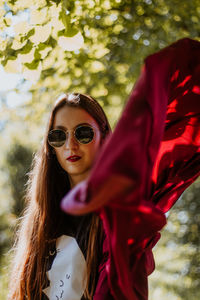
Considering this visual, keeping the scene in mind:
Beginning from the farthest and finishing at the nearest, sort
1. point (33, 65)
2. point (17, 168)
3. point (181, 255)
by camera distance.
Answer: point (17, 168)
point (181, 255)
point (33, 65)

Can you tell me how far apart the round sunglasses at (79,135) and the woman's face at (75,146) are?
0.02 metres

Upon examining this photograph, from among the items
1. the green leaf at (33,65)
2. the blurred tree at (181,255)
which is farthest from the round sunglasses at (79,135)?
the blurred tree at (181,255)

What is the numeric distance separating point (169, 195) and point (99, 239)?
0.46 meters

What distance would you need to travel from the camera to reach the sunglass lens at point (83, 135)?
1.96 meters

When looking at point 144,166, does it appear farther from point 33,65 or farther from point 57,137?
point 33,65

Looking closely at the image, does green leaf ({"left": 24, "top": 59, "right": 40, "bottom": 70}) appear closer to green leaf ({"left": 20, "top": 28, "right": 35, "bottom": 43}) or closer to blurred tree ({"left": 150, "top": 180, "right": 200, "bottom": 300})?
green leaf ({"left": 20, "top": 28, "right": 35, "bottom": 43})

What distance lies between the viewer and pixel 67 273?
1918 millimetres

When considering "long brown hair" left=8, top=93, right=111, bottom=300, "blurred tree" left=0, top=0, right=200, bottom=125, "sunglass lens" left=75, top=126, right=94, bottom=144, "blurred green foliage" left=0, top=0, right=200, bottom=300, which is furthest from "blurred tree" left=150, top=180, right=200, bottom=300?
"sunglass lens" left=75, top=126, right=94, bottom=144

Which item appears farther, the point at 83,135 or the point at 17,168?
the point at 17,168

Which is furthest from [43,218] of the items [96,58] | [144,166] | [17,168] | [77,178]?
[17,168]

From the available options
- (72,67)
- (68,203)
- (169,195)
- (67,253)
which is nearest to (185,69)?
(169,195)

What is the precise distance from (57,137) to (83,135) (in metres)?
0.15

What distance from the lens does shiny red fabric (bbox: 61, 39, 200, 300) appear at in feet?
3.30

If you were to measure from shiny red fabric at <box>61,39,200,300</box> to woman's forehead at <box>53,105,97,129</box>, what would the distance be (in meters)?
0.52
